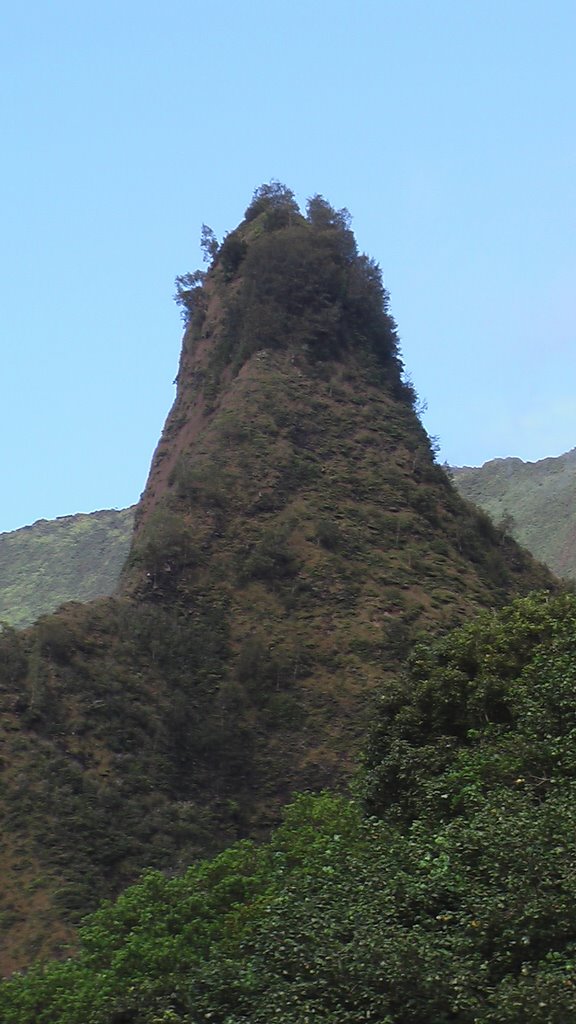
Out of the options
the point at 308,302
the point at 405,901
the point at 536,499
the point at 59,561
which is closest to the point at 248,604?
the point at 308,302

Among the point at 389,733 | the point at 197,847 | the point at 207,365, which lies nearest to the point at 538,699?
the point at 389,733

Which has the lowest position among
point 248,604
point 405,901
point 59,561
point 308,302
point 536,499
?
point 405,901

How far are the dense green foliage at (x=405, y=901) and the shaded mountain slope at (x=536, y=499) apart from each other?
5878 cm

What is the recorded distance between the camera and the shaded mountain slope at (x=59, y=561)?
98.9m

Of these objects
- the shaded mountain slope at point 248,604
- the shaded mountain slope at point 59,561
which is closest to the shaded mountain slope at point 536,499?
the shaded mountain slope at point 248,604

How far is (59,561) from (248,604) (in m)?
65.7

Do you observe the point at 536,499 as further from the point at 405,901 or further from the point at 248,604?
the point at 405,901

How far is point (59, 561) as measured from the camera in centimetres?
10831

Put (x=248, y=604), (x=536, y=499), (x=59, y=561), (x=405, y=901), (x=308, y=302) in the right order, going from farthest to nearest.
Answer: (x=59, y=561)
(x=536, y=499)
(x=308, y=302)
(x=248, y=604)
(x=405, y=901)

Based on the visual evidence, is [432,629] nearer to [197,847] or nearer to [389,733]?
[197,847]

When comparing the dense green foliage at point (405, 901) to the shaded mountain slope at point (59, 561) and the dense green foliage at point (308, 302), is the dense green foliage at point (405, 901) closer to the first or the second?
the dense green foliage at point (308, 302)

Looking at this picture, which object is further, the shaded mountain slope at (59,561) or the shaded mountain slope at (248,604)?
the shaded mountain slope at (59,561)

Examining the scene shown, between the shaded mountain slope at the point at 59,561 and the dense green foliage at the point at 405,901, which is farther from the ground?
the shaded mountain slope at the point at 59,561

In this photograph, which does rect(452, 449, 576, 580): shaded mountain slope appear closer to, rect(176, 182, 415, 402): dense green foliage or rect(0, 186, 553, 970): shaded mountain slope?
rect(176, 182, 415, 402): dense green foliage
